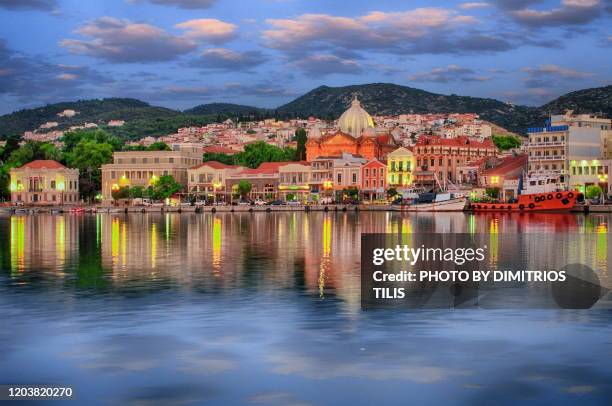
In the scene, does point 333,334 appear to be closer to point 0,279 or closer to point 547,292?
point 547,292

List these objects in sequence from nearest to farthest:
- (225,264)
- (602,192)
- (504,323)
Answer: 1. (504,323)
2. (225,264)
3. (602,192)

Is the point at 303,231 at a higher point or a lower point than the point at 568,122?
lower

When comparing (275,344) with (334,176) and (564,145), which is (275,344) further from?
(334,176)

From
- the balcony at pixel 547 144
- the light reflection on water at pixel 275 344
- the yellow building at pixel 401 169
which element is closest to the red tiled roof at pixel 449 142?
the yellow building at pixel 401 169

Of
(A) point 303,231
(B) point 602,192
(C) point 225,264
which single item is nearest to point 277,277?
(C) point 225,264

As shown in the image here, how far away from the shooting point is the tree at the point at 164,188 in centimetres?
11894

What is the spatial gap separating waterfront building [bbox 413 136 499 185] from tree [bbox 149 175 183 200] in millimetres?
30573

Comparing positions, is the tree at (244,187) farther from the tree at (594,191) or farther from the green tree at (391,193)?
the tree at (594,191)

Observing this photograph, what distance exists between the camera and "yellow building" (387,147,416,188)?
116 meters

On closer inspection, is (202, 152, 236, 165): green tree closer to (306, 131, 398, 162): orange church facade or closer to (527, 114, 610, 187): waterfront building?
(306, 131, 398, 162): orange church facade

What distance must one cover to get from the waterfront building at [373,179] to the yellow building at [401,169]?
0.80 meters

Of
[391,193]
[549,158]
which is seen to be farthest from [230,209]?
[549,158]

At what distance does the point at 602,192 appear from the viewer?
9631 centimetres

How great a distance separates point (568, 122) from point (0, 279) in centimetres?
8742
